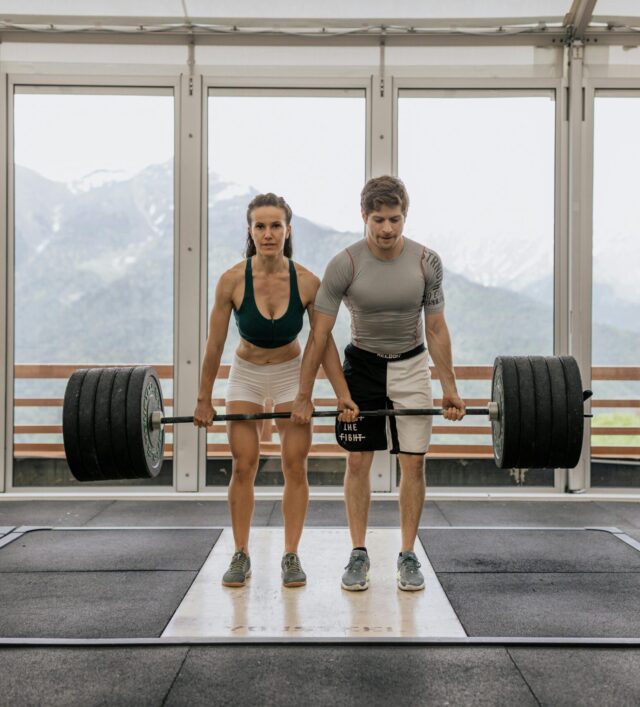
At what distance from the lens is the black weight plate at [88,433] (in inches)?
→ 84.7

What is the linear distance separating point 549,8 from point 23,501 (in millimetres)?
3689

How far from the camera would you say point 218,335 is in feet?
7.42

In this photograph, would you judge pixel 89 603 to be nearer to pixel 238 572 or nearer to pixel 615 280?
pixel 238 572

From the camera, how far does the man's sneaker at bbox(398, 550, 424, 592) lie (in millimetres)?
2180

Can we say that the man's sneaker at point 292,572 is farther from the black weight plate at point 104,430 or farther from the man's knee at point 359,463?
the black weight plate at point 104,430

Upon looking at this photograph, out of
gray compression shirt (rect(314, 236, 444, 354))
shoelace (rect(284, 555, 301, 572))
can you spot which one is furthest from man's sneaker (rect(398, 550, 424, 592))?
gray compression shirt (rect(314, 236, 444, 354))

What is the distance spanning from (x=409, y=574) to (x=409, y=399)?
0.54 meters

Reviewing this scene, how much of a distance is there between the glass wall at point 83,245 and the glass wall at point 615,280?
229cm

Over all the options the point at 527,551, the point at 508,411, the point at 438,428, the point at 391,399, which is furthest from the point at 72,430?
the point at 438,428

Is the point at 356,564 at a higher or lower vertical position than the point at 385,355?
lower

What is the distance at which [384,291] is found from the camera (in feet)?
7.25

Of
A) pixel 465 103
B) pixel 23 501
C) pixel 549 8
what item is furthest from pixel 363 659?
pixel 549 8

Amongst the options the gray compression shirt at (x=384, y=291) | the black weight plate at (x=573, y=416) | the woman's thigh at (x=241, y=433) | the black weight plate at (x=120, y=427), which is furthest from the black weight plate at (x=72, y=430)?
the black weight plate at (x=573, y=416)

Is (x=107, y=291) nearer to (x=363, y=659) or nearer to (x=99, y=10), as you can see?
(x=99, y=10)
